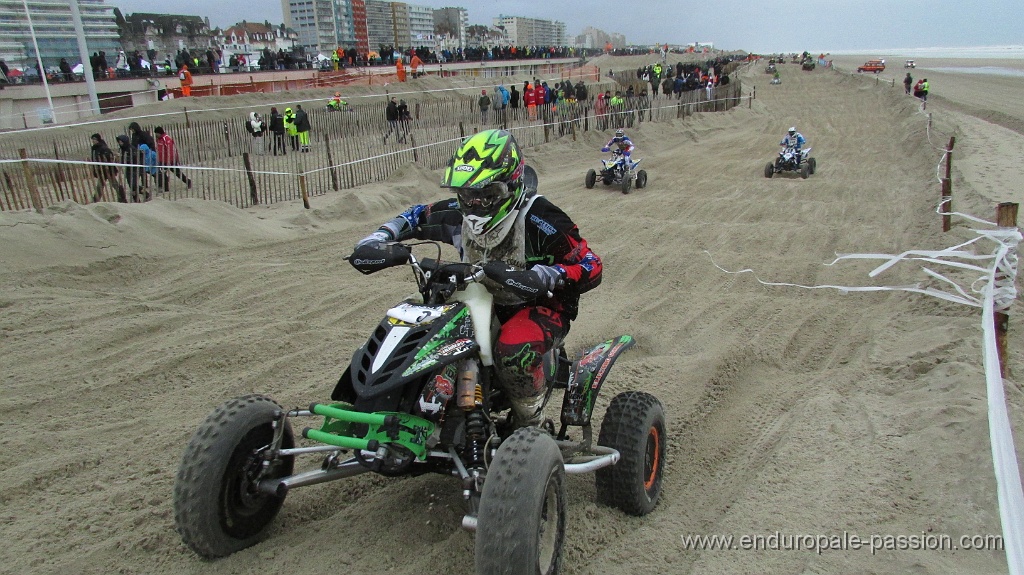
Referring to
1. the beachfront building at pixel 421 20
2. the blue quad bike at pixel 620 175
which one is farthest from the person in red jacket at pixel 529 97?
the beachfront building at pixel 421 20

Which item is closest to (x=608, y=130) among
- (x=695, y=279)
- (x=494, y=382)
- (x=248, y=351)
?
(x=695, y=279)

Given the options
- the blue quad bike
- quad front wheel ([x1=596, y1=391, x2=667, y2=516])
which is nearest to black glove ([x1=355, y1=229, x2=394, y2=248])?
quad front wheel ([x1=596, y1=391, x2=667, y2=516])

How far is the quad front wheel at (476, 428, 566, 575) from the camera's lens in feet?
7.39

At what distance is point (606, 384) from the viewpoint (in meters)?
5.14

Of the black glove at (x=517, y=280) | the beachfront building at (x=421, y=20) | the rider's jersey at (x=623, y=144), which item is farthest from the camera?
the beachfront building at (x=421, y=20)

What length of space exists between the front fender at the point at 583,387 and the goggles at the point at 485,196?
108 centimetres

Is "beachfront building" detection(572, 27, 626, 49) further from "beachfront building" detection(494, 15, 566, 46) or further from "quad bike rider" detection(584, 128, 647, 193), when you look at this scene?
"quad bike rider" detection(584, 128, 647, 193)

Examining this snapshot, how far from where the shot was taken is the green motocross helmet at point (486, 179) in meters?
3.13

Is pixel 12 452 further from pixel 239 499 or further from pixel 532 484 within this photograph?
pixel 532 484

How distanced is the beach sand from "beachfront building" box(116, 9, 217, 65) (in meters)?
31.0

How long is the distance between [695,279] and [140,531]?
258 inches

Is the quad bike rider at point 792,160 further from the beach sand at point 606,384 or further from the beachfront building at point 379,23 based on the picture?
the beachfront building at point 379,23

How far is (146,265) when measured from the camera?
7816mm

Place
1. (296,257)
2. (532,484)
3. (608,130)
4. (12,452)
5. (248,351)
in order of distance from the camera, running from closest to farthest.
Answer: (532,484) → (12,452) → (248,351) → (296,257) → (608,130)
